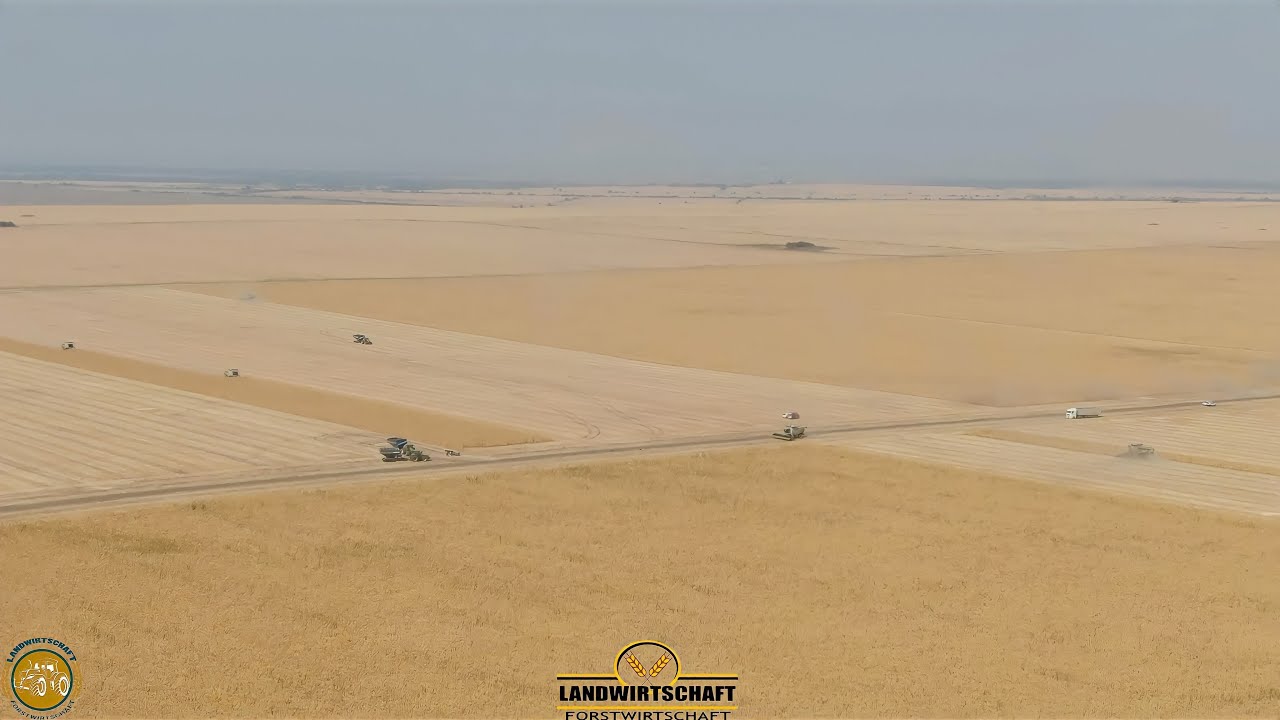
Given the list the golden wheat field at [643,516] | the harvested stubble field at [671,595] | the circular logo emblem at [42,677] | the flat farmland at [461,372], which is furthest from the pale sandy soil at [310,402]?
the circular logo emblem at [42,677]

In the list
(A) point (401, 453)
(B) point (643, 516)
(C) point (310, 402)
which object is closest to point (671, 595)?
(B) point (643, 516)

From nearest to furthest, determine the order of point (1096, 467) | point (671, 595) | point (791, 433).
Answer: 1. point (671, 595)
2. point (1096, 467)
3. point (791, 433)

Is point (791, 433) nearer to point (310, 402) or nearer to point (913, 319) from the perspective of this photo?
point (310, 402)

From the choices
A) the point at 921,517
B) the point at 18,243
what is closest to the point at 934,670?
the point at 921,517

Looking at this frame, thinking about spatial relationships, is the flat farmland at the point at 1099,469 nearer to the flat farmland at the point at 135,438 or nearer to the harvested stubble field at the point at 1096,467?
the harvested stubble field at the point at 1096,467

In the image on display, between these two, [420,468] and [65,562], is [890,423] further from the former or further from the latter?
[65,562]

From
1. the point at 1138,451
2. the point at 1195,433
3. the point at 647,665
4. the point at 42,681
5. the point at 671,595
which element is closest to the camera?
the point at 42,681

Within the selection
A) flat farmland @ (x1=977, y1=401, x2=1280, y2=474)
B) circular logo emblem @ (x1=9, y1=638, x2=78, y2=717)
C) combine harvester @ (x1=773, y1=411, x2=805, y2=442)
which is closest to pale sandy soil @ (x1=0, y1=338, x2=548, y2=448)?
combine harvester @ (x1=773, y1=411, x2=805, y2=442)
